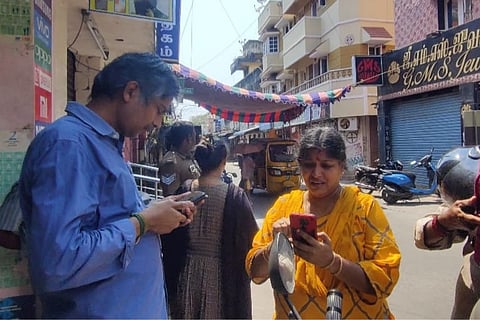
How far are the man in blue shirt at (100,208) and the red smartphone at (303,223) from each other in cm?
37

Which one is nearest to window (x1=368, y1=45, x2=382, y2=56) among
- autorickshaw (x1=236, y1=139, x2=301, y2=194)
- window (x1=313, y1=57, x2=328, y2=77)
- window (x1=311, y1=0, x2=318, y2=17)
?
window (x1=313, y1=57, x2=328, y2=77)

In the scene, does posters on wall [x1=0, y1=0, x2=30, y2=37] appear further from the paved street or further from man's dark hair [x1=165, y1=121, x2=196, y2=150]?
the paved street

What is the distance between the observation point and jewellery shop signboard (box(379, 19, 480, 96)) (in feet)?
34.8

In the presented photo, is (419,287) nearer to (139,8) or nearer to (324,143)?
(324,143)

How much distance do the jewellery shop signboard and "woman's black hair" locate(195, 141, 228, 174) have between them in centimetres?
956

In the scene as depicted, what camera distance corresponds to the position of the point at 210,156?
2928mm

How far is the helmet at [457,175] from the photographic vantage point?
1.80 metres

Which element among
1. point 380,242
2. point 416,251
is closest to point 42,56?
point 380,242

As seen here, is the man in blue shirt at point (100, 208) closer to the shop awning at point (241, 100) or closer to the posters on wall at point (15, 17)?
the posters on wall at point (15, 17)

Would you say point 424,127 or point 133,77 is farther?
point 424,127

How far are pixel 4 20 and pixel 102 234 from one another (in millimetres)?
1210

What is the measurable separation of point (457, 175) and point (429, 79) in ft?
38.1

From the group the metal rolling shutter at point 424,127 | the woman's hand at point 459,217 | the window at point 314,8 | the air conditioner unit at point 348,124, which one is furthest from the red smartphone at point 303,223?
the window at point 314,8

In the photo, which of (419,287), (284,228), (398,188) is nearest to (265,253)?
(284,228)
